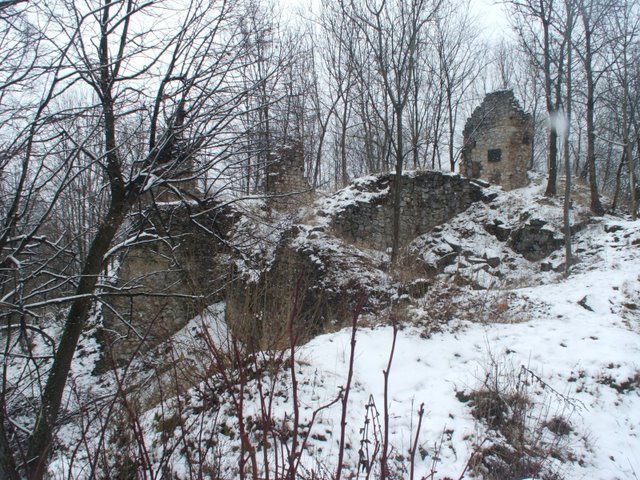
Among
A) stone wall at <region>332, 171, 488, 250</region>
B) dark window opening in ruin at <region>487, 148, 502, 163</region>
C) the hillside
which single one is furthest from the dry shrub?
dark window opening in ruin at <region>487, 148, 502, 163</region>

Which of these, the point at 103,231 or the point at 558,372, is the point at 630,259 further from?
the point at 103,231

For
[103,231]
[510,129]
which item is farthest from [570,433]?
[510,129]

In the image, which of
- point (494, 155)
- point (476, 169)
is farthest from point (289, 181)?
point (494, 155)

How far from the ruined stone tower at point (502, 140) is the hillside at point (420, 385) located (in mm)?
6054

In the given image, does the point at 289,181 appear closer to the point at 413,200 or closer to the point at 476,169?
the point at 413,200

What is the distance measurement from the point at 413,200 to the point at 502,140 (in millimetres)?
5404

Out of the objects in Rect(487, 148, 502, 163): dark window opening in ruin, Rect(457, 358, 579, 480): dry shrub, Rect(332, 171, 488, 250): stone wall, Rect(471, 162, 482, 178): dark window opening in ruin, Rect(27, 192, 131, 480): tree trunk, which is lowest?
Rect(457, 358, 579, 480): dry shrub

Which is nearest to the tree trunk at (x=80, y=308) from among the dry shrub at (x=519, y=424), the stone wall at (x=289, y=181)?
the dry shrub at (x=519, y=424)

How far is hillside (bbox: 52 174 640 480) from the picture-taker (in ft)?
8.04

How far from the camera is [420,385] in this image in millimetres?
4363

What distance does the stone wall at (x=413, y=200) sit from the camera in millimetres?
11836

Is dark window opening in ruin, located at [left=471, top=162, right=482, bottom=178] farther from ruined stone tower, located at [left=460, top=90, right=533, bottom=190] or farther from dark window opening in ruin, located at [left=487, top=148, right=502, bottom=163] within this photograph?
dark window opening in ruin, located at [left=487, top=148, right=502, bottom=163]

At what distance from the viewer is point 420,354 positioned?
5.06 m

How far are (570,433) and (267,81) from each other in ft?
15.6
